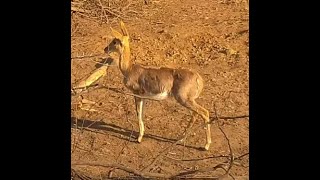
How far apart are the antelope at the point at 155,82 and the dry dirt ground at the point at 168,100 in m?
0.04

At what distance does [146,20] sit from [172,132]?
0.82 metres

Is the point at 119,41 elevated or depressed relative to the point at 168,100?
elevated

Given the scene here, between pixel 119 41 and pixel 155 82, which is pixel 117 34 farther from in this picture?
pixel 155 82

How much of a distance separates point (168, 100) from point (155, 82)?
16 centimetres

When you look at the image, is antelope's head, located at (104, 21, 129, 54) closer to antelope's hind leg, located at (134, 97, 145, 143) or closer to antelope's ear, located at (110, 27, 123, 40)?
antelope's ear, located at (110, 27, 123, 40)

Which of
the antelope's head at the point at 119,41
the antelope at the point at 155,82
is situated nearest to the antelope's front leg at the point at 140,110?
the antelope at the point at 155,82

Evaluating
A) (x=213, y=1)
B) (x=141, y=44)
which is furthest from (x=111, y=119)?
(x=213, y=1)

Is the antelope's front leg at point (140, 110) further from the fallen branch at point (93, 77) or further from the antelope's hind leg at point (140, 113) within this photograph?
the fallen branch at point (93, 77)

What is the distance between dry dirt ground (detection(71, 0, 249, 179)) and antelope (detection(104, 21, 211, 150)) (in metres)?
0.04

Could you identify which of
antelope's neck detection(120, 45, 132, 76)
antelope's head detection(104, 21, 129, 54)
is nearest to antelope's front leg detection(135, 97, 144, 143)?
antelope's neck detection(120, 45, 132, 76)

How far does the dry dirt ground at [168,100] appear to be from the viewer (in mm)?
5480

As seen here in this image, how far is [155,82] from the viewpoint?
5.49 metres

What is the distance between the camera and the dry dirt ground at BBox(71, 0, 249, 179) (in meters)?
5.48

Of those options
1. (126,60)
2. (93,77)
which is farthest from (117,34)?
(93,77)
